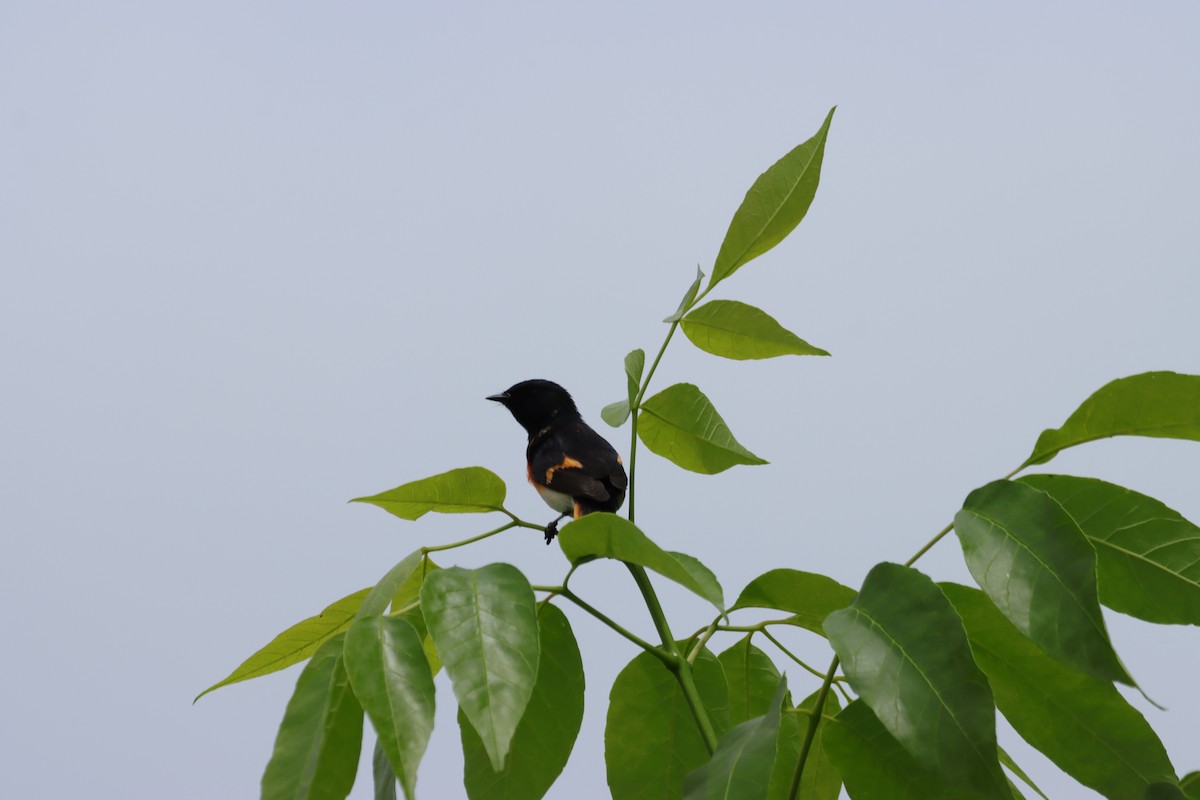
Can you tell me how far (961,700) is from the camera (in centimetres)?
65

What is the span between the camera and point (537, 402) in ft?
5.95

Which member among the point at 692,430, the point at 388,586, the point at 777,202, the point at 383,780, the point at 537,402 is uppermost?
the point at 537,402

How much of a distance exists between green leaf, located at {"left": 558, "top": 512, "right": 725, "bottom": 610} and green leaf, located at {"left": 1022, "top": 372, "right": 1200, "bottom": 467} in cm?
25

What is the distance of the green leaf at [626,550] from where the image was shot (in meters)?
0.69

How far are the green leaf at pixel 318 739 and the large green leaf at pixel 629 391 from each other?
0.96 ft

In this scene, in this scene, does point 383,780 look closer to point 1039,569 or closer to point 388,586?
point 388,586

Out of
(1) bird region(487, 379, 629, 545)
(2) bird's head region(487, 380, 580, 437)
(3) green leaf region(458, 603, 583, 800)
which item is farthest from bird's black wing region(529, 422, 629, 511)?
(3) green leaf region(458, 603, 583, 800)

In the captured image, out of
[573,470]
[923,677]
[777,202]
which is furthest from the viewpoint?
[573,470]

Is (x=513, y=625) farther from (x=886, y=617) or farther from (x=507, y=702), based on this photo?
(x=886, y=617)

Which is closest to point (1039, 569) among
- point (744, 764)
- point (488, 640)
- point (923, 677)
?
point (923, 677)

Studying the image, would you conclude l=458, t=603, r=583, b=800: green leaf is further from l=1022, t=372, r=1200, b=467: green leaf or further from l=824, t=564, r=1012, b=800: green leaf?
l=1022, t=372, r=1200, b=467: green leaf

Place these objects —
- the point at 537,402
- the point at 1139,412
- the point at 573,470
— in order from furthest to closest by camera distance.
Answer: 1. the point at 537,402
2. the point at 573,470
3. the point at 1139,412

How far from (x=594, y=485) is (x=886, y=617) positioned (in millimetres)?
Answer: 765

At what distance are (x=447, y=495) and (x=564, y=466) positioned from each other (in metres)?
0.55
